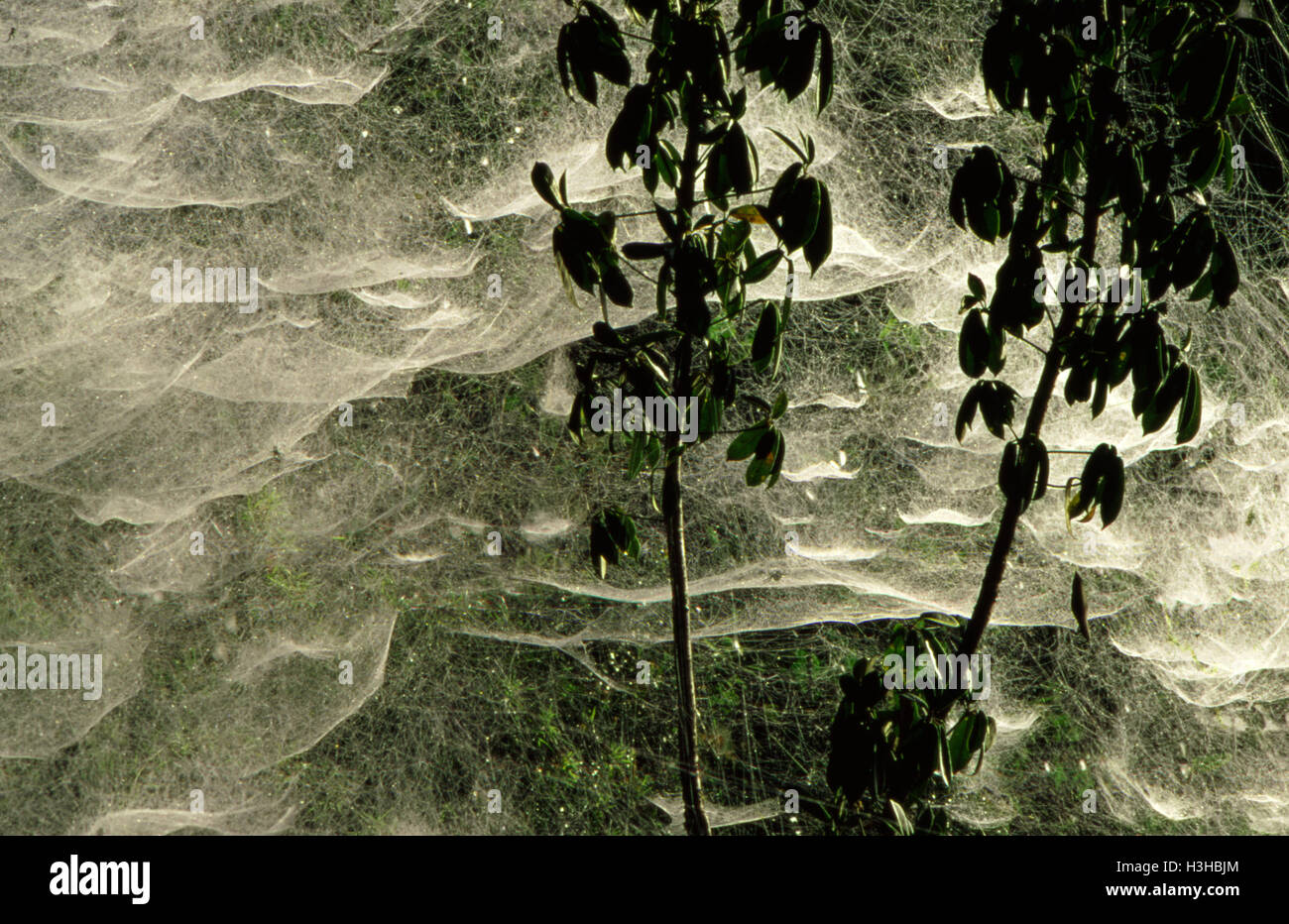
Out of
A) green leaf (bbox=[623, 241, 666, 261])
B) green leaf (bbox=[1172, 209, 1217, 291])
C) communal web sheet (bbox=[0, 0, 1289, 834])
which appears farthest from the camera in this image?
communal web sheet (bbox=[0, 0, 1289, 834])

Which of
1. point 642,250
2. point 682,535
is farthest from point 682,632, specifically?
point 642,250

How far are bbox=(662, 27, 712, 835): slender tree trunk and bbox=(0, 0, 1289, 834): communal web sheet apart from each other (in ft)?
1.69

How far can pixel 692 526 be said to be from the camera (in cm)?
239

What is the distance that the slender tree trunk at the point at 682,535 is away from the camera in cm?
157

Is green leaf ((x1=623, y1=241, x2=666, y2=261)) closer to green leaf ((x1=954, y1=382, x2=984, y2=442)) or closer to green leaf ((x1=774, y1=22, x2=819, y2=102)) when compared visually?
green leaf ((x1=774, y1=22, x2=819, y2=102))

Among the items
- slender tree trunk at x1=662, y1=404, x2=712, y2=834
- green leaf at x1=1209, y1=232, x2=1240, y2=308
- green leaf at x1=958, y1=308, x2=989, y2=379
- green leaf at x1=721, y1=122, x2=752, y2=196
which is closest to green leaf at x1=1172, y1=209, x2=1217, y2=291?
green leaf at x1=1209, y1=232, x2=1240, y2=308

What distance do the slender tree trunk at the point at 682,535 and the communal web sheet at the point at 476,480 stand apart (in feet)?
1.69

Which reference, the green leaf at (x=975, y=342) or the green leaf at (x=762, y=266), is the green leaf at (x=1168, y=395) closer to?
the green leaf at (x=975, y=342)

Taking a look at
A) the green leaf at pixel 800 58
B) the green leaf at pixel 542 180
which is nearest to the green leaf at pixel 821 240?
the green leaf at pixel 800 58

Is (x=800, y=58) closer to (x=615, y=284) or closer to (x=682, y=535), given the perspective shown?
(x=615, y=284)

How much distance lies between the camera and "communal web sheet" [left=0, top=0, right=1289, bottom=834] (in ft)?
7.00

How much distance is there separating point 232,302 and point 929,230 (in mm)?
1573

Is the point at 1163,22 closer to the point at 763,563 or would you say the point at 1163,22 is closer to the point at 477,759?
the point at 763,563
